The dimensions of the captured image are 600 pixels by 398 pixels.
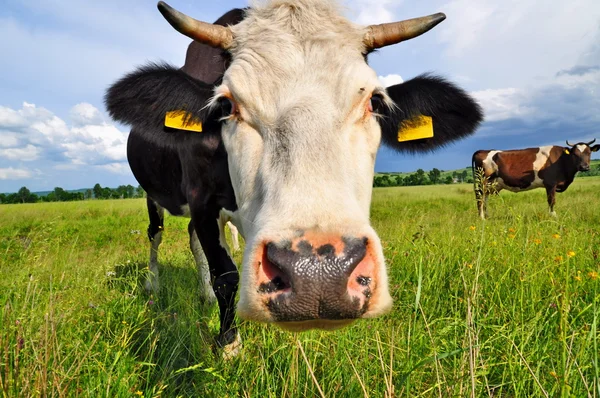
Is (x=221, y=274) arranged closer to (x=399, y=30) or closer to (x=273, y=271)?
(x=273, y=271)

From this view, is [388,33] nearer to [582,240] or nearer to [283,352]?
[283,352]

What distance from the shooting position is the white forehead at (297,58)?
2.31 m

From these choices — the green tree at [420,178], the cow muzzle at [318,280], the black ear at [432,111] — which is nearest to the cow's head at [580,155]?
the black ear at [432,111]

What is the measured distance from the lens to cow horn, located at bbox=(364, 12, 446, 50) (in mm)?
2955

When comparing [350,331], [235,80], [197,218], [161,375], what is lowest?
[161,375]

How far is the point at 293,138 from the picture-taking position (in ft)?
6.76

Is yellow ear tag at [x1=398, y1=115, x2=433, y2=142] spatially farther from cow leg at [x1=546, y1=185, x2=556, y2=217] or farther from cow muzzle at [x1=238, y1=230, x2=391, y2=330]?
cow leg at [x1=546, y1=185, x2=556, y2=217]

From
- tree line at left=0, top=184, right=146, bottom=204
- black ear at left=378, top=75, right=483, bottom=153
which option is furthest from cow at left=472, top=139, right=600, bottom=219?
tree line at left=0, top=184, right=146, bottom=204

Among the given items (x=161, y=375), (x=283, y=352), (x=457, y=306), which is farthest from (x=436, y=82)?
(x=161, y=375)

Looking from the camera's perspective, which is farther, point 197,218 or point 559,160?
point 559,160

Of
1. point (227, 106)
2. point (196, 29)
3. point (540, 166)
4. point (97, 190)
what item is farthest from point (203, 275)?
point (97, 190)

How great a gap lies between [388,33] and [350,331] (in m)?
2.16

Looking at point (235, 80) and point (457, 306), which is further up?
point (235, 80)

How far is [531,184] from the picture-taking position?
1677 centimetres
